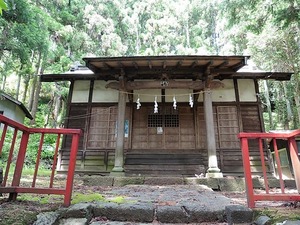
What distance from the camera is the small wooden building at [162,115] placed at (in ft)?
27.1

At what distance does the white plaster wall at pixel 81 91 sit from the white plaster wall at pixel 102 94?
366 millimetres

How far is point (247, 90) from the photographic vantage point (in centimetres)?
977

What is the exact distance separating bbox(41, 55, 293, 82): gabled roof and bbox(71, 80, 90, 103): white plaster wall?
1800 millimetres

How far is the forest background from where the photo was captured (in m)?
7.57

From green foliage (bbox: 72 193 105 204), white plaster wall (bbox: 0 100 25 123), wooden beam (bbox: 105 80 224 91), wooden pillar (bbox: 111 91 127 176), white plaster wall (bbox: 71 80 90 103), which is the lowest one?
green foliage (bbox: 72 193 105 204)

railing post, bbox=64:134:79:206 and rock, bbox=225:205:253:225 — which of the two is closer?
rock, bbox=225:205:253:225

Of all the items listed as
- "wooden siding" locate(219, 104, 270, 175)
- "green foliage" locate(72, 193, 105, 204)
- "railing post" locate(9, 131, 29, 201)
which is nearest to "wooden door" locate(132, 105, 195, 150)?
"wooden siding" locate(219, 104, 270, 175)

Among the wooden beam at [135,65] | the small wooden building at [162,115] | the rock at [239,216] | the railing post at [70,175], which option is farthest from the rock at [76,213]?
the wooden beam at [135,65]

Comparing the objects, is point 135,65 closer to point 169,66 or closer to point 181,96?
point 169,66

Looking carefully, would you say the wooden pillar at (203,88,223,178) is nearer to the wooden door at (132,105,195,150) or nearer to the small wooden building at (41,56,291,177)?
the small wooden building at (41,56,291,177)

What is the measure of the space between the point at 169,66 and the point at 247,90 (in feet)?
12.8

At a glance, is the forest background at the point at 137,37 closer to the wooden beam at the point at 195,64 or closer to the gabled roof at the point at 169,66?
the gabled roof at the point at 169,66

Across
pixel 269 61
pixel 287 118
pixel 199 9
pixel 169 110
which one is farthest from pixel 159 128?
pixel 199 9

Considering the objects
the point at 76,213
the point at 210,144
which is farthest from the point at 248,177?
the point at 210,144
